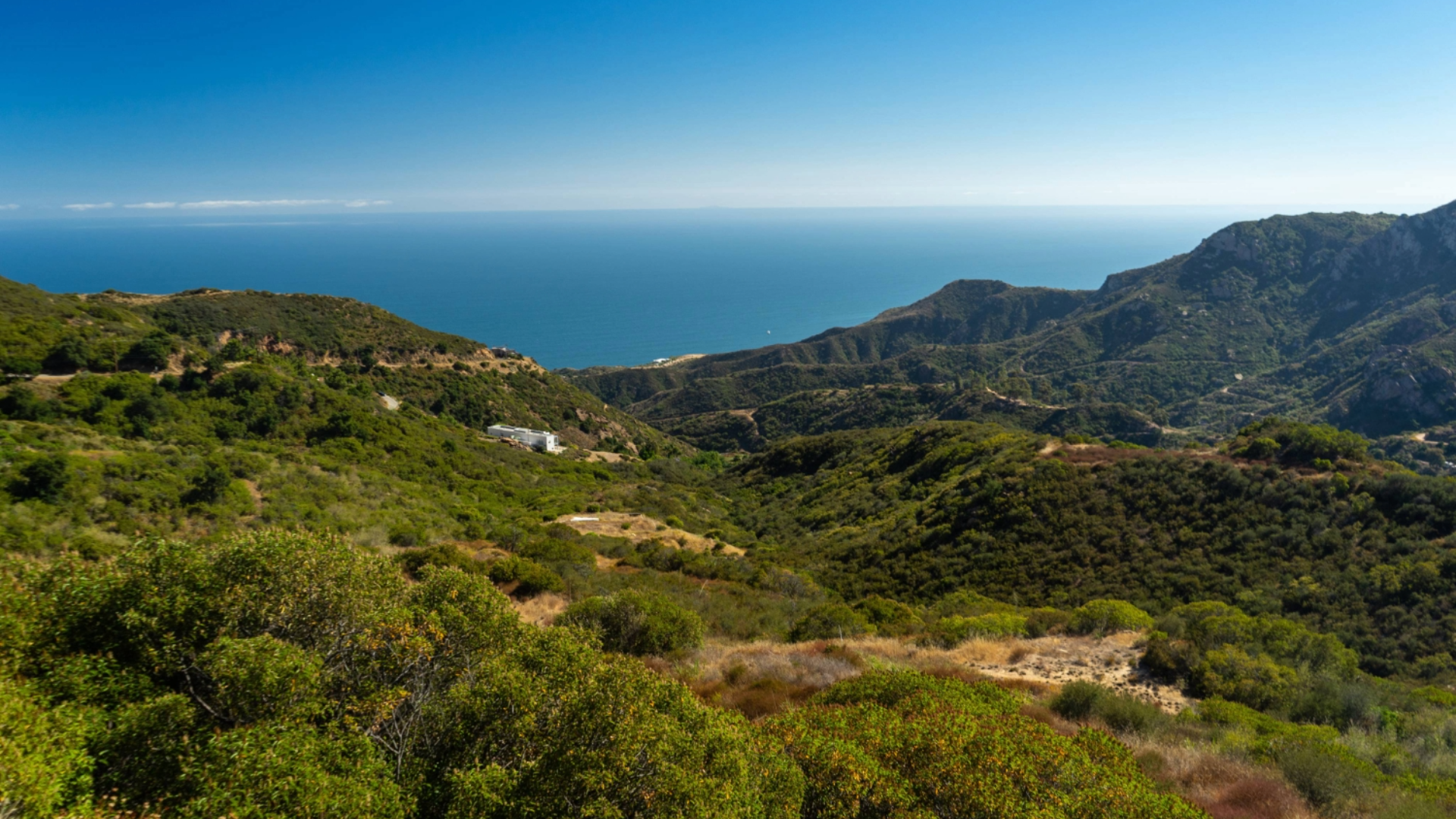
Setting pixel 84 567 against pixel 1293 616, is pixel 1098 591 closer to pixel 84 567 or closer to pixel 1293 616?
pixel 1293 616

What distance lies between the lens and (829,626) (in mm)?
14148

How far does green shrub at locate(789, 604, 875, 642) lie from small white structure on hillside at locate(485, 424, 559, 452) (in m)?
34.8

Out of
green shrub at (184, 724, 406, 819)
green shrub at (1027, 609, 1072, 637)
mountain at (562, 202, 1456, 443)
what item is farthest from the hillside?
mountain at (562, 202, 1456, 443)

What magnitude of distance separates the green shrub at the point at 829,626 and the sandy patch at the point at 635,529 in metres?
9.84

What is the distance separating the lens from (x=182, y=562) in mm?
6102

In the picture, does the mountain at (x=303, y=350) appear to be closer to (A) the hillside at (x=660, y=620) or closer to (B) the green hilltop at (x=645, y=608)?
(B) the green hilltop at (x=645, y=608)

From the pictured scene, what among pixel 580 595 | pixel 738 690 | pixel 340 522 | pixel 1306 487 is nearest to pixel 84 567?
pixel 738 690

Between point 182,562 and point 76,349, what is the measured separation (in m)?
31.2

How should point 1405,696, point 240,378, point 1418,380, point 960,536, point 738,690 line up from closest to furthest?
point 738,690 < point 1405,696 < point 960,536 < point 240,378 < point 1418,380

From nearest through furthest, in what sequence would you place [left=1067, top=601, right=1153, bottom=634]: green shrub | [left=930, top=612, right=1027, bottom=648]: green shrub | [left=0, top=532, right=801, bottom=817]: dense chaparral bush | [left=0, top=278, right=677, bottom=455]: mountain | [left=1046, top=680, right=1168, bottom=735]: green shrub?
[left=0, top=532, right=801, bottom=817]: dense chaparral bush, [left=1046, top=680, right=1168, bottom=735]: green shrub, [left=930, top=612, right=1027, bottom=648]: green shrub, [left=1067, top=601, right=1153, bottom=634]: green shrub, [left=0, top=278, right=677, bottom=455]: mountain

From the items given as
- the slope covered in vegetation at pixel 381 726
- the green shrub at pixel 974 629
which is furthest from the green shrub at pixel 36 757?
the green shrub at pixel 974 629

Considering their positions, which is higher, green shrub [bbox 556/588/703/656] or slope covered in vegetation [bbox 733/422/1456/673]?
green shrub [bbox 556/588/703/656]

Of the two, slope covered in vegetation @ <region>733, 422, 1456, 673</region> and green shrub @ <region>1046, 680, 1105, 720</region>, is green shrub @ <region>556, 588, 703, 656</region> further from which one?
slope covered in vegetation @ <region>733, 422, 1456, 673</region>

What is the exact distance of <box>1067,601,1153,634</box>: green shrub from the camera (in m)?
14.5
